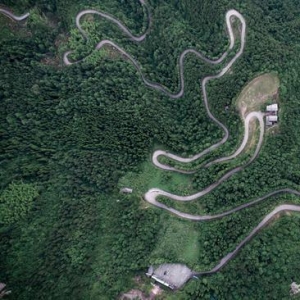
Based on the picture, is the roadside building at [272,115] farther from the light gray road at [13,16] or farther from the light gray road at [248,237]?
the light gray road at [13,16]

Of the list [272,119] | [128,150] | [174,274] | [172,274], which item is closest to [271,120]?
[272,119]

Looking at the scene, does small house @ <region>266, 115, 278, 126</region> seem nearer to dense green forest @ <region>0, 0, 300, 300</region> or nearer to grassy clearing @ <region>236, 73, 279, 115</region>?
dense green forest @ <region>0, 0, 300, 300</region>

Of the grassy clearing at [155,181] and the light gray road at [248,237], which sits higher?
the grassy clearing at [155,181]

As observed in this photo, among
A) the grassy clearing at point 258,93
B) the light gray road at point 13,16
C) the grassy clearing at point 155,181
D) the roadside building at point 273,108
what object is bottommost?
the grassy clearing at point 155,181

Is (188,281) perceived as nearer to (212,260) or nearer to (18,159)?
(212,260)

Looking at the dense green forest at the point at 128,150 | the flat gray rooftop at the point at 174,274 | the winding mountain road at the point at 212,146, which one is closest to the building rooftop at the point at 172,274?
the flat gray rooftop at the point at 174,274

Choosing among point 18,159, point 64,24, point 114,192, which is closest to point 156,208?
point 114,192

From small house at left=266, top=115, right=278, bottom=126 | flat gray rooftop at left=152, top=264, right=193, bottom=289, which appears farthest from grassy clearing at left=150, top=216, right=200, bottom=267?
small house at left=266, top=115, right=278, bottom=126
